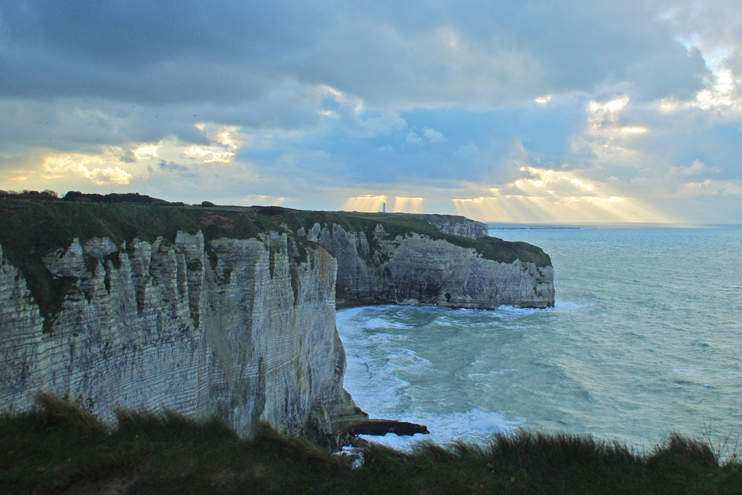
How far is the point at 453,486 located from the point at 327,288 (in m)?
19.1

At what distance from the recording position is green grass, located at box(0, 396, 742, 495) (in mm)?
8281

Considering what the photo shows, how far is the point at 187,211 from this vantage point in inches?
869

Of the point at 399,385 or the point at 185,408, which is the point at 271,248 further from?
the point at 399,385

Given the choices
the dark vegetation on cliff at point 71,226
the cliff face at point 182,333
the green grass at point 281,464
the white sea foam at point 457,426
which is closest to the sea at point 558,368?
the white sea foam at point 457,426

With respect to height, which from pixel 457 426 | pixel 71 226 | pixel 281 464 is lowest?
pixel 457 426

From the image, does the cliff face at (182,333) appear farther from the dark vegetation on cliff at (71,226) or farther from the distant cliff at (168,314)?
the dark vegetation on cliff at (71,226)

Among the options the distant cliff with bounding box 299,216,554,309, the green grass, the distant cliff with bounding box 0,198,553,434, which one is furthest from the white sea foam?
the distant cliff with bounding box 299,216,554,309

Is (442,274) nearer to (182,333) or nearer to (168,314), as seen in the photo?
(182,333)

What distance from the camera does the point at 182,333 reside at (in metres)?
17.9

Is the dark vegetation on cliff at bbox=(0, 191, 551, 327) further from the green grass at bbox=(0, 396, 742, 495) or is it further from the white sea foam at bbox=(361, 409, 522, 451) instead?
the white sea foam at bbox=(361, 409, 522, 451)

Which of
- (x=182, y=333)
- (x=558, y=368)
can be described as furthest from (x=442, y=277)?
(x=182, y=333)

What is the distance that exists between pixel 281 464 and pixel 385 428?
15961 millimetres

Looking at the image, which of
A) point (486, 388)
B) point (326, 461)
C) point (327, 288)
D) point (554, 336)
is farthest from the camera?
point (554, 336)

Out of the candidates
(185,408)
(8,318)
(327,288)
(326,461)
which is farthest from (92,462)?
(327,288)
